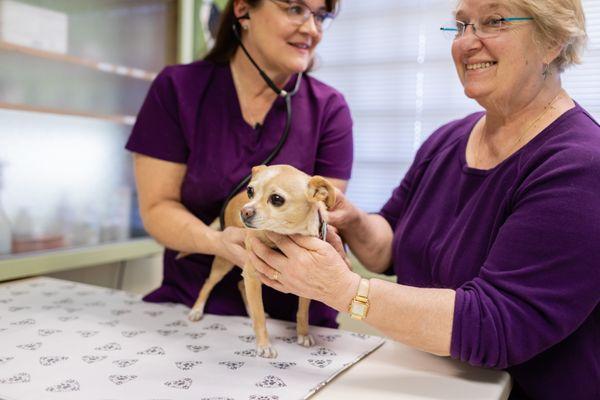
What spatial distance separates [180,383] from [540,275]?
Result: 60 cm

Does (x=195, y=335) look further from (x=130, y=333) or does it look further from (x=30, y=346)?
(x=30, y=346)

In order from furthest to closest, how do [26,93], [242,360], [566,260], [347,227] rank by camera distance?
[26,93] < [347,227] < [242,360] < [566,260]

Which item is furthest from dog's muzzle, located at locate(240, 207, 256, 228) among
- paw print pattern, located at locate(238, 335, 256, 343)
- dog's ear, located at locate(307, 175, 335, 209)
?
paw print pattern, located at locate(238, 335, 256, 343)

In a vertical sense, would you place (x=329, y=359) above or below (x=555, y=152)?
below

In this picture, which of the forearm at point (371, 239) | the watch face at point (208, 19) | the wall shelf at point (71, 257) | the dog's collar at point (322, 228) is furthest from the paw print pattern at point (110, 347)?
the watch face at point (208, 19)

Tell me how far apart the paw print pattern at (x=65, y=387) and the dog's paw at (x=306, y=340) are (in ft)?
1.42

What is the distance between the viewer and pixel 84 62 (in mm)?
Answer: 2037

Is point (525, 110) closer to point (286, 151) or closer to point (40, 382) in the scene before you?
point (286, 151)

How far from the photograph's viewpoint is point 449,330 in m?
0.84

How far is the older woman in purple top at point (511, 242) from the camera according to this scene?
81cm

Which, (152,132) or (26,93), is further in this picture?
(26,93)

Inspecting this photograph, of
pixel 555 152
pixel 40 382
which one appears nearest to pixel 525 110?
pixel 555 152

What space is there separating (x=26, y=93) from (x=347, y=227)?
1438 millimetres

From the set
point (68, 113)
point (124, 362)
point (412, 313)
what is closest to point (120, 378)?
point (124, 362)
